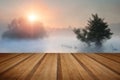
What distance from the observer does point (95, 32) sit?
615 centimetres

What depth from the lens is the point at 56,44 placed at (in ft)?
19.5

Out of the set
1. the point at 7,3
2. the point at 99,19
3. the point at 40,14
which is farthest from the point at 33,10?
the point at 99,19

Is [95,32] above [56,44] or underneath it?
above

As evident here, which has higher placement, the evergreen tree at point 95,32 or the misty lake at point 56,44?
the evergreen tree at point 95,32

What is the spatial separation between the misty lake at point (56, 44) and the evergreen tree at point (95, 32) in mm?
127

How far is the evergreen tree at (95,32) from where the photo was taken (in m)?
5.82

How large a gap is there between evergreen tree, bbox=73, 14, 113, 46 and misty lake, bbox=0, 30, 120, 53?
0.42 feet

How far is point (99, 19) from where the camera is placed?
5785mm

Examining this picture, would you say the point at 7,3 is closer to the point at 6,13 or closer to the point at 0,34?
the point at 6,13

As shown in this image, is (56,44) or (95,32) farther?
(95,32)

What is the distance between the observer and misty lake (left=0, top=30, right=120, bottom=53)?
579cm

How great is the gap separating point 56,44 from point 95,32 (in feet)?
3.45

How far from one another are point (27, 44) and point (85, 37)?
1.45m

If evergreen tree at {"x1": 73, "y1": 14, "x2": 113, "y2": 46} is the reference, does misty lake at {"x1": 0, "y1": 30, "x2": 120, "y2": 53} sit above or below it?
below
